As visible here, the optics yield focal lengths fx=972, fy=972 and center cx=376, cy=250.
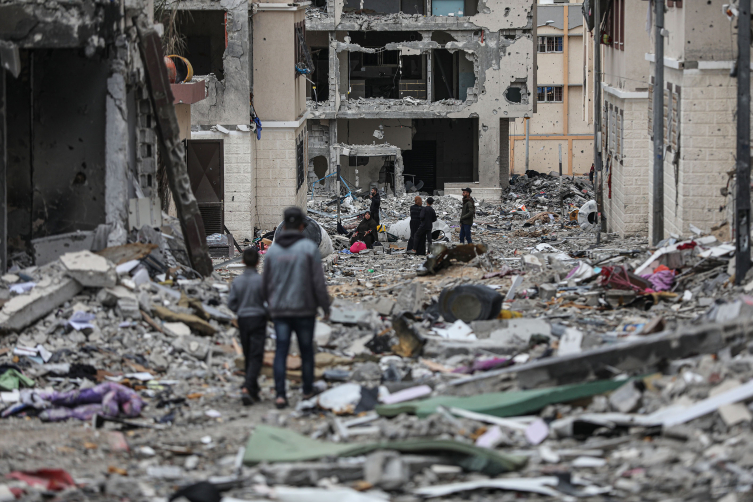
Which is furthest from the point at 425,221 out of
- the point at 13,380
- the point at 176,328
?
→ the point at 13,380

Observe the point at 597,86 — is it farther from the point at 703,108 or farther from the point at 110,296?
the point at 110,296

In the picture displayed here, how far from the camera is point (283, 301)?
7.59 meters

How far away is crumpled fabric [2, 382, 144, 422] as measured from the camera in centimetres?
783

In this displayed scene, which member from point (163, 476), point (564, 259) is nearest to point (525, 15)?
point (564, 259)

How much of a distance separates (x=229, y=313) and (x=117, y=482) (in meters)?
5.17

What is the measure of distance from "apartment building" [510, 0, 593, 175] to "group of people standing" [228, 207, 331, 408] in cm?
4476

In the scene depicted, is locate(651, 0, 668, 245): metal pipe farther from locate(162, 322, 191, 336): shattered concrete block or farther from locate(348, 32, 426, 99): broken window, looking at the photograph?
locate(348, 32, 426, 99): broken window

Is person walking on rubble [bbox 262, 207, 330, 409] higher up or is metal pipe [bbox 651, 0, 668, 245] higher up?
metal pipe [bbox 651, 0, 668, 245]

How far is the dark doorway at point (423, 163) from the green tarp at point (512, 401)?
37.7 meters

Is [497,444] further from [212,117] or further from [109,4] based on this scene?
[212,117]

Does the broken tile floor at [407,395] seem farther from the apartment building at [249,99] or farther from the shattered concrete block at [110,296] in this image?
the apartment building at [249,99]

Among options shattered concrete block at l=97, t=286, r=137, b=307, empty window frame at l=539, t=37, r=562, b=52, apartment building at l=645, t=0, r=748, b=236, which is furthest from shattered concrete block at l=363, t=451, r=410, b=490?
empty window frame at l=539, t=37, r=562, b=52

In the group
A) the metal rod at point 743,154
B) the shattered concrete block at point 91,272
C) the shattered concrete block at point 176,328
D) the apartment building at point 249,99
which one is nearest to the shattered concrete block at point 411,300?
the shattered concrete block at point 176,328

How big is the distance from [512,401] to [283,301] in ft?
6.46
